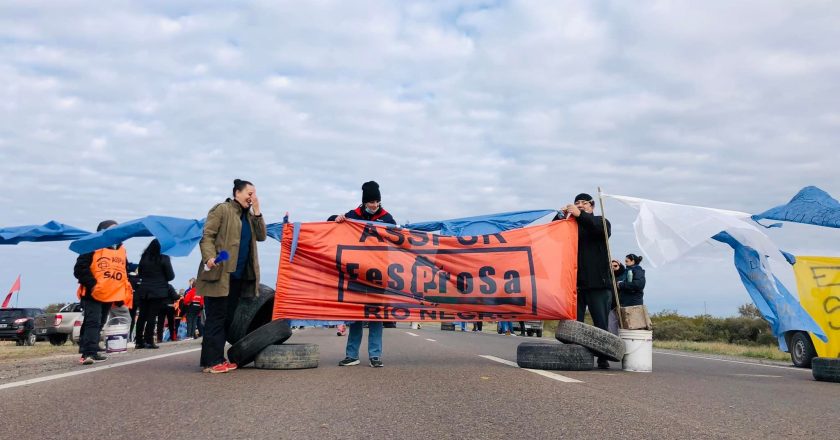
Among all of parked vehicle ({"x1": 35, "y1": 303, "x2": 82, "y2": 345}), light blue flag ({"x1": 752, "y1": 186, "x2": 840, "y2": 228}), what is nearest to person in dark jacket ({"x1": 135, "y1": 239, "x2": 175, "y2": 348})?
light blue flag ({"x1": 752, "y1": 186, "x2": 840, "y2": 228})

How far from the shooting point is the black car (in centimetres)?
2491

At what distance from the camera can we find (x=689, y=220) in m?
9.41

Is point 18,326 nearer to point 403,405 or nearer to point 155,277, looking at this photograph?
point 155,277

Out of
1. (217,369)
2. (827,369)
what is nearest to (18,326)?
(217,369)

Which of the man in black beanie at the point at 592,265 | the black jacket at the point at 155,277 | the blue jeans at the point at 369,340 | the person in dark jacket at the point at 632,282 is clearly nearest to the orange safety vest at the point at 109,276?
the black jacket at the point at 155,277

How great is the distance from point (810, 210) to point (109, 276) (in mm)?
10508

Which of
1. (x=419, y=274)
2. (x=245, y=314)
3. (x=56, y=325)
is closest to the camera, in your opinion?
(x=245, y=314)

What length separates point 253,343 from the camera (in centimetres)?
827

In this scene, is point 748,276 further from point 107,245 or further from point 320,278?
point 107,245

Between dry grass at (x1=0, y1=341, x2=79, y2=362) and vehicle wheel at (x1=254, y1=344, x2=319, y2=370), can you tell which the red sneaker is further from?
dry grass at (x1=0, y1=341, x2=79, y2=362)

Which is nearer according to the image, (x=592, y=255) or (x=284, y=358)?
(x=284, y=358)

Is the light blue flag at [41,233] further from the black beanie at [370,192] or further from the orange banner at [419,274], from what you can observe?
the black beanie at [370,192]

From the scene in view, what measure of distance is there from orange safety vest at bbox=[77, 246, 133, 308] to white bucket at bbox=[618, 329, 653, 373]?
716 centimetres

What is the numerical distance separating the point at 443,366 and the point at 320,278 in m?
2.07
